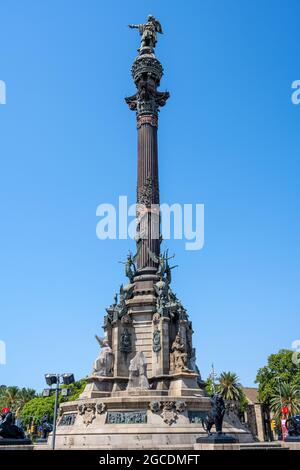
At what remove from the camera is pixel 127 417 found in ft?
78.1

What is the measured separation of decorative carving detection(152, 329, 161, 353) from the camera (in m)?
28.7

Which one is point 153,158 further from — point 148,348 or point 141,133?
point 148,348

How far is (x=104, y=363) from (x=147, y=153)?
16964 millimetres

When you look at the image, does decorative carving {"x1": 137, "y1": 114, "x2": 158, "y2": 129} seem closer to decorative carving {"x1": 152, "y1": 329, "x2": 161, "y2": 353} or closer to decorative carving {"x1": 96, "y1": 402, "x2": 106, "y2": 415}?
decorative carving {"x1": 152, "y1": 329, "x2": 161, "y2": 353}

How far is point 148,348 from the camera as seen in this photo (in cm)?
2936

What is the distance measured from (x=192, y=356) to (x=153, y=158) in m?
15.8

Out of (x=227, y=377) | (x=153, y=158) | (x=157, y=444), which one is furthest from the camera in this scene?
(x=227, y=377)

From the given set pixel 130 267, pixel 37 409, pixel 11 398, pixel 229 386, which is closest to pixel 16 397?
pixel 11 398

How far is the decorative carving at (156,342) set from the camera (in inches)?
1129

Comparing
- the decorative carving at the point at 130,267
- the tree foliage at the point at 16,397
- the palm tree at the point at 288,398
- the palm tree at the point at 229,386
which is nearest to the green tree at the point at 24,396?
the tree foliage at the point at 16,397

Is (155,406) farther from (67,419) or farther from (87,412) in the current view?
(67,419)
